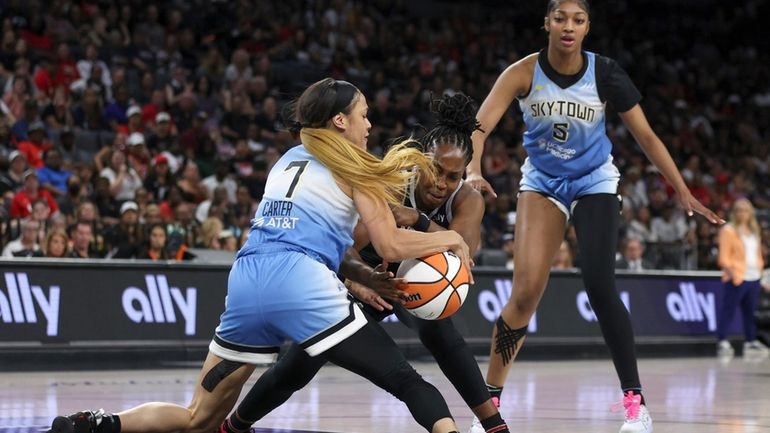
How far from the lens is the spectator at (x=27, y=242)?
12.3 meters

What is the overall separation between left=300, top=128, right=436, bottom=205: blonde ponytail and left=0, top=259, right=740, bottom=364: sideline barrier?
20.9 feet

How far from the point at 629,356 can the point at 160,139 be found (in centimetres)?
1081

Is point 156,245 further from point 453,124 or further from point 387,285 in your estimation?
point 387,285

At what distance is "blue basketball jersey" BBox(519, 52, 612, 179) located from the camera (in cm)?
677

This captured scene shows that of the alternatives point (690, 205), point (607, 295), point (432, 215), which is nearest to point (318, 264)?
point (432, 215)

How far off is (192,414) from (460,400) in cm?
363

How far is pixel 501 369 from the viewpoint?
6758mm

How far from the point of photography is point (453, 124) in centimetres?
589

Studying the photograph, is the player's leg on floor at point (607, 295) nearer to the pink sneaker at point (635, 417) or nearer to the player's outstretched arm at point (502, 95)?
the pink sneaker at point (635, 417)

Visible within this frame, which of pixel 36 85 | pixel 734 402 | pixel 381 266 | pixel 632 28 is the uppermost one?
pixel 632 28

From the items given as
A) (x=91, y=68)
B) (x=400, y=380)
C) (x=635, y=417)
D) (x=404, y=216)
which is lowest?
(x=635, y=417)

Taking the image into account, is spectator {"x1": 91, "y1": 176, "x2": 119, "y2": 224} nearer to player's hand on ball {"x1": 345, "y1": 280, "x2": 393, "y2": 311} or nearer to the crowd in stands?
the crowd in stands

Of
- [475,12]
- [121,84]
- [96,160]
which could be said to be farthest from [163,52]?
[475,12]

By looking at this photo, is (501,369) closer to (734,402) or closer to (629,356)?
(629,356)
